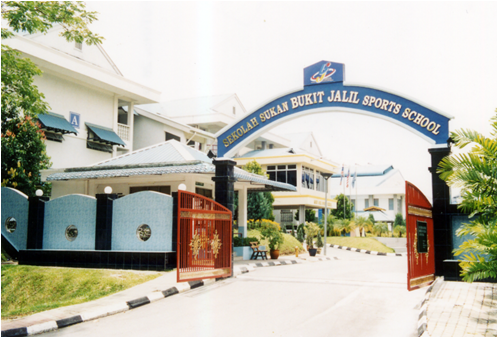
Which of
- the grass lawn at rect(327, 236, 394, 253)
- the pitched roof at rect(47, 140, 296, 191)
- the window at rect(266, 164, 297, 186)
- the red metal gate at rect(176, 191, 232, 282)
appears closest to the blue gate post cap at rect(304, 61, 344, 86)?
the red metal gate at rect(176, 191, 232, 282)

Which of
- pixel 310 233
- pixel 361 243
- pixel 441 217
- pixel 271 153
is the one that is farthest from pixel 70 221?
pixel 271 153

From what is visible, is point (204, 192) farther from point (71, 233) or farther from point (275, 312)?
point (275, 312)

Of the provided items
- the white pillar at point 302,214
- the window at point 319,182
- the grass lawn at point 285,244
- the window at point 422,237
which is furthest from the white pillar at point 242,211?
the window at point 319,182

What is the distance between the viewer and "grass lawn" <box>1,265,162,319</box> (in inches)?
467

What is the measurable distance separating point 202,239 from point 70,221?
5843 mm

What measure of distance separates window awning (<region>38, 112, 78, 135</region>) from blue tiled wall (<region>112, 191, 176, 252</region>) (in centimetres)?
740

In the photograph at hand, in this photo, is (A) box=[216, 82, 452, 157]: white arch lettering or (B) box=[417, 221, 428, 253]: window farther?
(A) box=[216, 82, 452, 157]: white arch lettering

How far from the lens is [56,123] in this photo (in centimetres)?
2059

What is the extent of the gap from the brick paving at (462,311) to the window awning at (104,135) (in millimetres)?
17637

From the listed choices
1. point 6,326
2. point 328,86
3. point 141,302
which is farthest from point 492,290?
point 6,326

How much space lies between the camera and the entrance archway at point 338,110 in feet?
37.6

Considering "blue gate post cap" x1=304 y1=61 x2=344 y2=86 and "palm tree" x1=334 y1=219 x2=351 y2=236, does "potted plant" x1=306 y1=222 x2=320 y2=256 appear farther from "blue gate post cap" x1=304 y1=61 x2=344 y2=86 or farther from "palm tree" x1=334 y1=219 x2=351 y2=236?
"blue gate post cap" x1=304 y1=61 x2=344 y2=86

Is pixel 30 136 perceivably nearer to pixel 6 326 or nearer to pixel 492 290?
pixel 6 326

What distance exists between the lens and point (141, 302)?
9.24 metres
